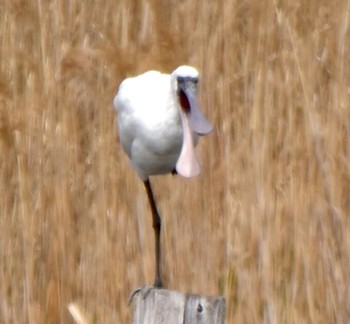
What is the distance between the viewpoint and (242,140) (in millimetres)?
2977

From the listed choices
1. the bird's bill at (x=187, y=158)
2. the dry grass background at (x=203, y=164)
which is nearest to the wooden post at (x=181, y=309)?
the bird's bill at (x=187, y=158)

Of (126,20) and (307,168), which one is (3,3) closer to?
(126,20)

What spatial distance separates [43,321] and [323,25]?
35.9 inches

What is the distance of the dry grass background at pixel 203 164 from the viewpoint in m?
2.90

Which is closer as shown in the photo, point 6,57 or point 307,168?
point 307,168

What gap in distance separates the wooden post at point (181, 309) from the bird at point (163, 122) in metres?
0.26

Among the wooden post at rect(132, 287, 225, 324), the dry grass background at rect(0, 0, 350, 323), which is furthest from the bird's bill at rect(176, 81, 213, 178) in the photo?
the dry grass background at rect(0, 0, 350, 323)

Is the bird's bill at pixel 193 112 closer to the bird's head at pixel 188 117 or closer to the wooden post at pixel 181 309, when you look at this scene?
the bird's head at pixel 188 117

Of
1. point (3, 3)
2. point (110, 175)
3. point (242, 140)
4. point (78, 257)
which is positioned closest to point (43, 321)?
point (78, 257)

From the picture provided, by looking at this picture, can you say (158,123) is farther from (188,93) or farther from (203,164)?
(203,164)

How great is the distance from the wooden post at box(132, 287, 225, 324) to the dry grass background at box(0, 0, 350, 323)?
878 mm

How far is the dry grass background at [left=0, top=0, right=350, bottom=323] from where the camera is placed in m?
2.90

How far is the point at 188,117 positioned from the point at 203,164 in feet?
2.45

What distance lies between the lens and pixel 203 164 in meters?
3.00
